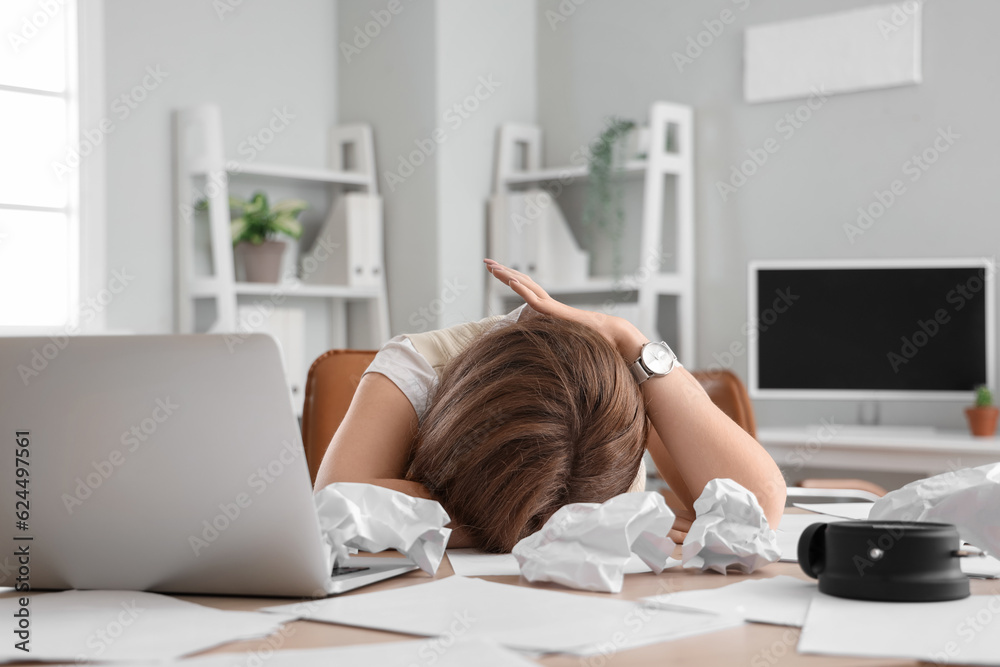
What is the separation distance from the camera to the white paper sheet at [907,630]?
1.94 feet

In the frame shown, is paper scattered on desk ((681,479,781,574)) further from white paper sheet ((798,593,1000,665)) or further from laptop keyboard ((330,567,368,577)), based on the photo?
laptop keyboard ((330,567,368,577))

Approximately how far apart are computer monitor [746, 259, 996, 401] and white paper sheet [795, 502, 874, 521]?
1.91m

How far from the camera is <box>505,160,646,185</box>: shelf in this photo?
3.52 metres

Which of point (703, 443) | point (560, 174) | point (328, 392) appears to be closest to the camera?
point (703, 443)

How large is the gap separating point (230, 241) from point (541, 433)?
2.57 meters

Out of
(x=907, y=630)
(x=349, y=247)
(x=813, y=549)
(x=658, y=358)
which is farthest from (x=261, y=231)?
(x=907, y=630)

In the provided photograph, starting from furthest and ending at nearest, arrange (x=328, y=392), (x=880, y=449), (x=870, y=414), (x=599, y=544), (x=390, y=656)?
(x=870, y=414) < (x=880, y=449) < (x=328, y=392) < (x=599, y=544) < (x=390, y=656)

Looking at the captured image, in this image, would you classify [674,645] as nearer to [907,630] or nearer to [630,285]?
[907,630]

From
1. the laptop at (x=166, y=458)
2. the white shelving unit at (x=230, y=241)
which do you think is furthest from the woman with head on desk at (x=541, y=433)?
the white shelving unit at (x=230, y=241)

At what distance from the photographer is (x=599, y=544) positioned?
816 millimetres

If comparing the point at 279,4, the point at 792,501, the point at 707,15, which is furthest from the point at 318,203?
the point at 792,501

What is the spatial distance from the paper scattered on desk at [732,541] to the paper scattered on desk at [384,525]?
0.21 meters

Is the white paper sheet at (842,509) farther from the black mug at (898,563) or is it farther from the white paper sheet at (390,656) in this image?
the white paper sheet at (390,656)

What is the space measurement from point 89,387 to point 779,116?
10.2 feet
